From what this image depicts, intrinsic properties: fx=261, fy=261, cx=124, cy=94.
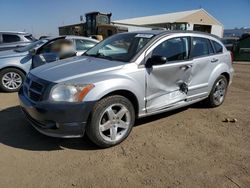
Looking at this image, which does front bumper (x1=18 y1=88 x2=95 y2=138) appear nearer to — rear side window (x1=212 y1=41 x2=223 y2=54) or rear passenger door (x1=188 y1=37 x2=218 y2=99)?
rear passenger door (x1=188 y1=37 x2=218 y2=99)

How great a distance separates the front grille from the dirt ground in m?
0.72

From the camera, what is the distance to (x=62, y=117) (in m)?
3.37

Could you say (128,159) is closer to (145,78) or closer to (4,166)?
(145,78)

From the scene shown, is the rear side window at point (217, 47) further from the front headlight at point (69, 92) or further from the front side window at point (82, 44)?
the front side window at point (82, 44)

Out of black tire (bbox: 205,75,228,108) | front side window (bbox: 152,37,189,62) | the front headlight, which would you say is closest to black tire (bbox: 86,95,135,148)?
the front headlight

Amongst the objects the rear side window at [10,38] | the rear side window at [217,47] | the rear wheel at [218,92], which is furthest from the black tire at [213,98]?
the rear side window at [10,38]

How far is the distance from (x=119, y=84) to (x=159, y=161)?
46.0 inches

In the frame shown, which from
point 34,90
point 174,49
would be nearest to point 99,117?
point 34,90

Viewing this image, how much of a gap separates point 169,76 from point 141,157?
1.50 meters

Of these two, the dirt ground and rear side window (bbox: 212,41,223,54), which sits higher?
rear side window (bbox: 212,41,223,54)

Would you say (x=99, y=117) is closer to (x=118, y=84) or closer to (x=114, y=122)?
(x=114, y=122)

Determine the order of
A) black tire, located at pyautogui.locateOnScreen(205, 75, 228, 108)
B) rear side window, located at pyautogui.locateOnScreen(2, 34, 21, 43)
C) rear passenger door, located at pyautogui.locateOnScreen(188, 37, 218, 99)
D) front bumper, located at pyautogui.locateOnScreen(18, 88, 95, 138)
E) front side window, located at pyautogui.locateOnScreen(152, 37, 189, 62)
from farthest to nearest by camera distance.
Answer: rear side window, located at pyautogui.locateOnScreen(2, 34, 21, 43), black tire, located at pyautogui.locateOnScreen(205, 75, 228, 108), rear passenger door, located at pyautogui.locateOnScreen(188, 37, 218, 99), front side window, located at pyautogui.locateOnScreen(152, 37, 189, 62), front bumper, located at pyautogui.locateOnScreen(18, 88, 95, 138)

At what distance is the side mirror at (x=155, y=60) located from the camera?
3.99m

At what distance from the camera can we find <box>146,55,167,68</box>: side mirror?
399 centimetres
